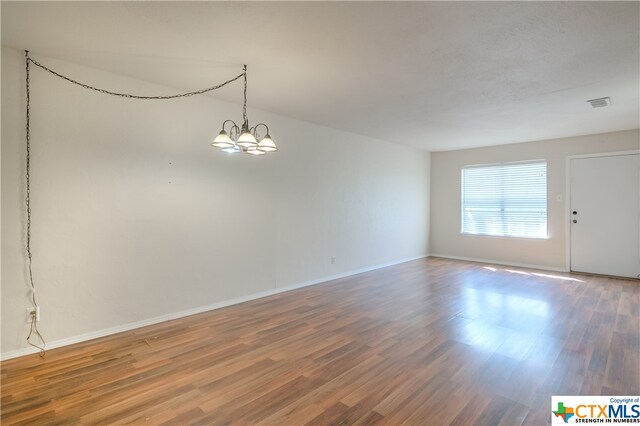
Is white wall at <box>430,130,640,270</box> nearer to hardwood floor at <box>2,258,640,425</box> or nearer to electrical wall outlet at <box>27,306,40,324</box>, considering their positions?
hardwood floor at <box>2,258,640,425</box>

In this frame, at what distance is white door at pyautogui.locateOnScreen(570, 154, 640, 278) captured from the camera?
5535 millimetres

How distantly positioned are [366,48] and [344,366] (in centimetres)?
272

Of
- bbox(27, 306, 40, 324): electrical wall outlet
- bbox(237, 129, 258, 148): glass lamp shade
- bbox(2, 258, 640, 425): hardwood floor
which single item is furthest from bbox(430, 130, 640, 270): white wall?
bbox(27, 306, 40, 324): electrical wall outlet

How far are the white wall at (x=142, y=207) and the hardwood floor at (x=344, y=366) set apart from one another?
0.41m

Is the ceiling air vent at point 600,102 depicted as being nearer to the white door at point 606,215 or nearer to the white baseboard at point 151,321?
the white door at point 606,215

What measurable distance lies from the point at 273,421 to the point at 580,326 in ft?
11.4

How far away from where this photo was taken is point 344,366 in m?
2.65

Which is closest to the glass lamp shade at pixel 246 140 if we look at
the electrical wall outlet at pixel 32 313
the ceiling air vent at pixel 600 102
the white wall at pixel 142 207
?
the white wall at pixel 142 207

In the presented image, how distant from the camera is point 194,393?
7.48 ft

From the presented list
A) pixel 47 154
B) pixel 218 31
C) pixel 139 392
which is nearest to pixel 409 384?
pixel 139 392

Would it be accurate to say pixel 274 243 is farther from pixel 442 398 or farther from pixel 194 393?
pixel 442 398

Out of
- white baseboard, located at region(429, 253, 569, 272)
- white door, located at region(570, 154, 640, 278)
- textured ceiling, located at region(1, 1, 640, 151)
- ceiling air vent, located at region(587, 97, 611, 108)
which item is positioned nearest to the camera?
textured ceiling, located at region(1, 1, 640, 151)

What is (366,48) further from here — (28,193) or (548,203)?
(548,203)

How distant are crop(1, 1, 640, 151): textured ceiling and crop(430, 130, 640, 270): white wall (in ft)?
6.36
